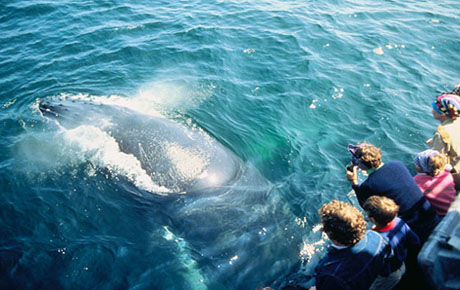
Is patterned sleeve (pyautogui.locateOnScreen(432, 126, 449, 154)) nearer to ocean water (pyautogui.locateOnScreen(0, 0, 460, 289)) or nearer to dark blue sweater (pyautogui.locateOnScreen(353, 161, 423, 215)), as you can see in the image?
dark blue sweater (pyautogui.locateOnScreen(353, 161, 423, 215))

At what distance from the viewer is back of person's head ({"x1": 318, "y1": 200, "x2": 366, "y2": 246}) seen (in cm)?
368

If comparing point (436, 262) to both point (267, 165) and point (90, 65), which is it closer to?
point (267, 165)

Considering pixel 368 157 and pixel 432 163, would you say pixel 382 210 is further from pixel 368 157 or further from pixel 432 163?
pixel 432 163

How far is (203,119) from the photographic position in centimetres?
957

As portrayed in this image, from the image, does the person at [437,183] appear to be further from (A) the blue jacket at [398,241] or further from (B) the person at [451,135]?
(A) the blue jacket at [398,241]

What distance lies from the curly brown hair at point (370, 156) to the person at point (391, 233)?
39.2 inches

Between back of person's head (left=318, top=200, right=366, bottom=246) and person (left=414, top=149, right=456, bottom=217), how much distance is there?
2.33 meters

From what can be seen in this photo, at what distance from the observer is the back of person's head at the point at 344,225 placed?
368cm

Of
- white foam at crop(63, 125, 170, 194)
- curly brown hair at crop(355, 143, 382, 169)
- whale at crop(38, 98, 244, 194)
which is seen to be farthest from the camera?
white foam at crop(63, 125, 170, 194)

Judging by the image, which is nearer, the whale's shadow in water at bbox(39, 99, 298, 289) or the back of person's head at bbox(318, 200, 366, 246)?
the back of person's head at bbox(318, 200, 366, 246)

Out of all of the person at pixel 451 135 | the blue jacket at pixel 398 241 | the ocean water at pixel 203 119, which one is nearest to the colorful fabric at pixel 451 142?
the person at pixel 451 135

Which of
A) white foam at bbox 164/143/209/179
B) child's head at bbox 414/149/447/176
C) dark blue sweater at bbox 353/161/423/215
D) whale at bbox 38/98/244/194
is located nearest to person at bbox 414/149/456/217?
child's head at bbox 414/149/447/176

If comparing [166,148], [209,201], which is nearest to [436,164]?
[209,201]

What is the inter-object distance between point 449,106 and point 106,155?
7.77 meters
